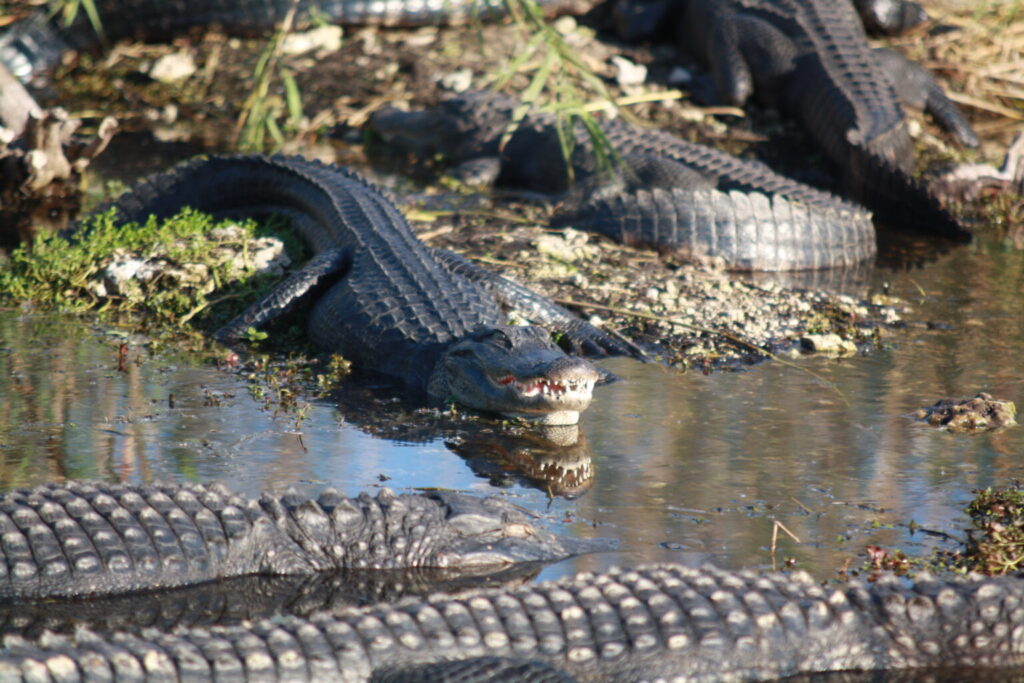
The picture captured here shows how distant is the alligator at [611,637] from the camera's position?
2693 millimetres

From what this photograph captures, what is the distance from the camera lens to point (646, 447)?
493 centimetres

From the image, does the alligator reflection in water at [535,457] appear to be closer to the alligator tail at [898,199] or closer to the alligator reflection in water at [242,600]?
the alligator reflection in water at [242,600]

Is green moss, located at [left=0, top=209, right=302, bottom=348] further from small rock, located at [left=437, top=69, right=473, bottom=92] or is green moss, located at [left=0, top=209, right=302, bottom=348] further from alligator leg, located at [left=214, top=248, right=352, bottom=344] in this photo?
small rock, located at [left=437, top=69, right=473, bottom=92]

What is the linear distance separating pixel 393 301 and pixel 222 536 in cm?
268

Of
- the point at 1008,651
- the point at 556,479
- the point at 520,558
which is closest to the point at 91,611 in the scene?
the point at 520,558

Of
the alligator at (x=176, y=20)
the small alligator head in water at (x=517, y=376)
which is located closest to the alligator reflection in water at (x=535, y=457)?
the small alligator head in water at (x=517, y=376)

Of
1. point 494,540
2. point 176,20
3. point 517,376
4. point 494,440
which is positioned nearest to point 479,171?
point 176,20

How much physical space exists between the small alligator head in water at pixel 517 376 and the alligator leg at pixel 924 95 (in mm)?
7152

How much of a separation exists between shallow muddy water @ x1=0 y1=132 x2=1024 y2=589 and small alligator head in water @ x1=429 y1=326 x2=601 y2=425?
163 mm

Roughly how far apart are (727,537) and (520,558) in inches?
27.9

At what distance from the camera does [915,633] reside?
10.2 ft

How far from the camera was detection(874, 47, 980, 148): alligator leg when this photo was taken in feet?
37.0

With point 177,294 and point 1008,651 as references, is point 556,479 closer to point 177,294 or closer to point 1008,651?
point 1008,651

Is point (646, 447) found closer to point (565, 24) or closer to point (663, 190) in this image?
point (663, 190)
